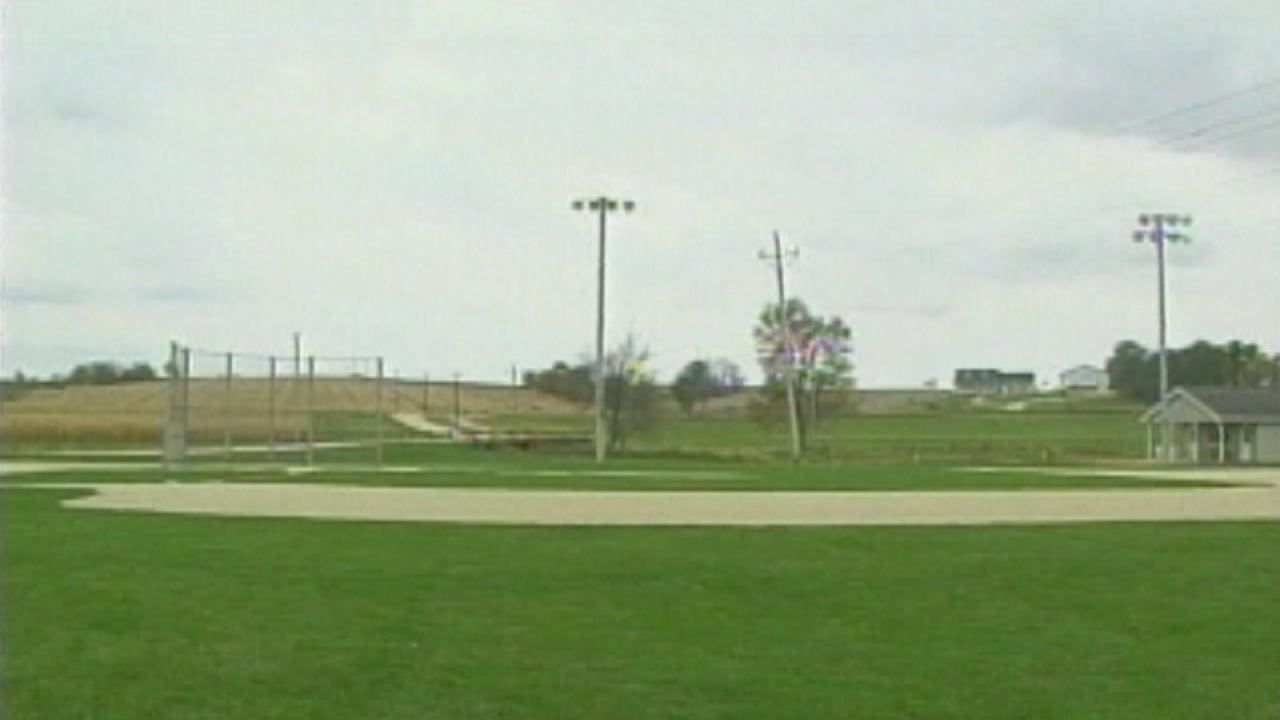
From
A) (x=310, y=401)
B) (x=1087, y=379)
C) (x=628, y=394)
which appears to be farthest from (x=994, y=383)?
(x=310, y=401)

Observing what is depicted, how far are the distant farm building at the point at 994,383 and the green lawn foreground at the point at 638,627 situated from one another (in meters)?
104

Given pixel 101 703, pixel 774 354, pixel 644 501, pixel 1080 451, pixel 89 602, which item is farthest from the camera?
pixel 774 354

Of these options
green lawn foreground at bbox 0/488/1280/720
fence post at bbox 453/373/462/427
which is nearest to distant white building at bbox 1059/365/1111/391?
fence post at bbox 453/373/462/427

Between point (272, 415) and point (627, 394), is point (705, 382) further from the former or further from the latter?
point (272, 415)

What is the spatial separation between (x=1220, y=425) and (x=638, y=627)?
57.6 meters

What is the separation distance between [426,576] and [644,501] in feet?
40.8

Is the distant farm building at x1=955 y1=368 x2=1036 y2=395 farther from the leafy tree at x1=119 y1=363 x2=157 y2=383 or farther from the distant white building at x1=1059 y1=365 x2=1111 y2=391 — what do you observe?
the leafy tree at x1=119 y1=363 x2=157 y2=383

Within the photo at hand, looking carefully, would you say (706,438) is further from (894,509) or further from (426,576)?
(426,576)

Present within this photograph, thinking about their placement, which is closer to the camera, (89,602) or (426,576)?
(89,602)

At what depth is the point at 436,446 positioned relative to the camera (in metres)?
62.2

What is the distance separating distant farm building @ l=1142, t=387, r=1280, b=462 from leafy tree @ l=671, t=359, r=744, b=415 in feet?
103

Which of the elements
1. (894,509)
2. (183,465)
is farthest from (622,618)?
(183,465)

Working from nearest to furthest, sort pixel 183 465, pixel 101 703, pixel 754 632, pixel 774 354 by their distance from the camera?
pixel 101 703, pixel 754 632, pixel 183 465, pixel 774 354

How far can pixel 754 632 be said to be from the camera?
1045 centimetres
